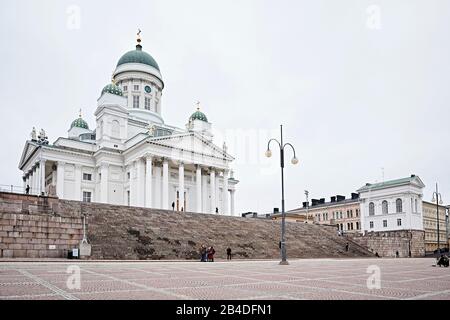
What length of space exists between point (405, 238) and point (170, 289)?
6147cm

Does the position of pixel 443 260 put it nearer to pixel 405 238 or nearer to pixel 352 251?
pixel 352 251

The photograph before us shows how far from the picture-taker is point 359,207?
305ft

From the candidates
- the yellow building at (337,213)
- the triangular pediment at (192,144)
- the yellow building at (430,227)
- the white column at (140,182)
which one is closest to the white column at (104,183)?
the white column at (140,182)

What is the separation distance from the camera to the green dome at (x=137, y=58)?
73750 millimetres

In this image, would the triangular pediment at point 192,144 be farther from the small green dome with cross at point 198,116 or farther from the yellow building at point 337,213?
the yellow building at point 337,213

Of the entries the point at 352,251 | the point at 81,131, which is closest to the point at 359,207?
the point at 352,251

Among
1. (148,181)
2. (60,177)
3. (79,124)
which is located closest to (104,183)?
(60,177)

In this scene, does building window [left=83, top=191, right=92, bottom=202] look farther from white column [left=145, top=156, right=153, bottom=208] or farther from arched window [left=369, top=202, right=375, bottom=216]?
arched window [left=369, top=202, right=375, bottom=216]

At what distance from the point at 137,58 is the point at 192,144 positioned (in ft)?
79.3

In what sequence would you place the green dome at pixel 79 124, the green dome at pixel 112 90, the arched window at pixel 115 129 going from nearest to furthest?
the arched window at pixel 115 129, the green dome at pixel 112 90, the green dome at pixel 79 124

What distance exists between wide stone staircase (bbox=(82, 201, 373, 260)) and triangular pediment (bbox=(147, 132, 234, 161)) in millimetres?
17780
